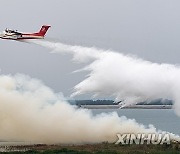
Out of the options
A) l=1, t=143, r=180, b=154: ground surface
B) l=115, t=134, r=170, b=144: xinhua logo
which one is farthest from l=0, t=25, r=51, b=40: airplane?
l=115, t=134, r=170, b=144: xinhua logo

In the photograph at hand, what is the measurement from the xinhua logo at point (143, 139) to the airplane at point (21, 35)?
1774 centimetres

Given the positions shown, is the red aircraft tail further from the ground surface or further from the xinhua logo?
the xinhua logo

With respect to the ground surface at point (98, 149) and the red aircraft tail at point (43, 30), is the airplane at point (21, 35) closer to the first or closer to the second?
the red aircraft tail at point (43, 30)

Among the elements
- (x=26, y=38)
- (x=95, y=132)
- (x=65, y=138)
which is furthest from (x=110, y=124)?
(x=26, y=38)

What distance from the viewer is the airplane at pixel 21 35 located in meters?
60.4

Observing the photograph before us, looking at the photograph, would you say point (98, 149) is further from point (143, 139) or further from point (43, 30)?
point (43, 30)

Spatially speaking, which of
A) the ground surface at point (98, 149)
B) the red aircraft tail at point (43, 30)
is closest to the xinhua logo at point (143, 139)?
the ground surface at point (98, 149)

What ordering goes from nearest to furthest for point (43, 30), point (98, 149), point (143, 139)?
point (98, 149) < point (43, 30) < point (143, 139)

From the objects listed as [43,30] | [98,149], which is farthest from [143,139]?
[43,30]

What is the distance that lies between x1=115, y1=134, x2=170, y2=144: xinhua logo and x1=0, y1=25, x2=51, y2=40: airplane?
17737 mm

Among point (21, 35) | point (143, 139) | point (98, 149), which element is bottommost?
point (98, 149)

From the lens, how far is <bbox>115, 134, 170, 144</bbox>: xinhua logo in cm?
6175

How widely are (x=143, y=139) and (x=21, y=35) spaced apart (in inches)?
867

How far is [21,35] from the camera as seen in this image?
203 ft
